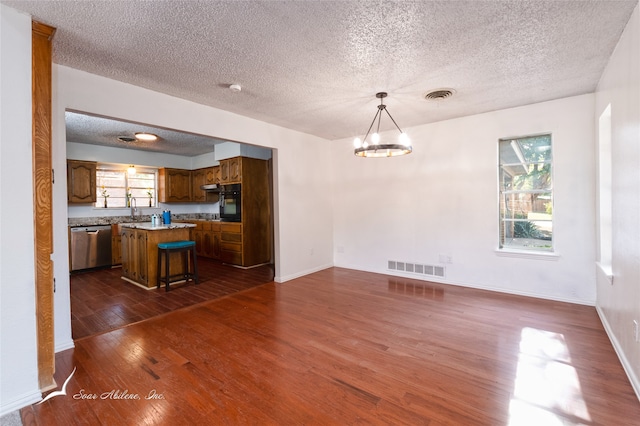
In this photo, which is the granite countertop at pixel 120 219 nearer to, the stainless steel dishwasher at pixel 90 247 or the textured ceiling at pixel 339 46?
the stainless steel dishwasher at pixel 90 247

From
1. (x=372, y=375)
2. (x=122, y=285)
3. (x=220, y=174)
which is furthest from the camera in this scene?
(x=220, y=174)

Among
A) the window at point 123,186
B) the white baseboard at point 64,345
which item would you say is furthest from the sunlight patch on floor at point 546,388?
the window at point 123,186

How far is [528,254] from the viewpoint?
3900 millimetres

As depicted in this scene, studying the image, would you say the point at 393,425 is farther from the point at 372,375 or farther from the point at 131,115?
the point at 131,115

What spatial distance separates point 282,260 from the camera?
4.83 m

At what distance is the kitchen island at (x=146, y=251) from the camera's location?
454 cm

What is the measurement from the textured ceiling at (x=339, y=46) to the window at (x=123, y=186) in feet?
15.4

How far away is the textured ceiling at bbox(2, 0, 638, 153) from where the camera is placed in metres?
1.93

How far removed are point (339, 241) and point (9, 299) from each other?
15.5ft

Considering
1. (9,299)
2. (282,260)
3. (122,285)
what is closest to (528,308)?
(282,260)

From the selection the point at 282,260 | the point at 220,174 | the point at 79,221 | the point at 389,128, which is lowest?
the point at 282,260

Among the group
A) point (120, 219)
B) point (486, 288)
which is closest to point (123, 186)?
point (120, 219)

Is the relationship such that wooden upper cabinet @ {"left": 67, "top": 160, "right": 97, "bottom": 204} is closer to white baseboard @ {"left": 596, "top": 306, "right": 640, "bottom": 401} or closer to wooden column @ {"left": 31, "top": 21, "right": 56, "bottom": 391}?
wooden column @ {"left": 31, "top": 21, "right": 56, "bottom": 391}

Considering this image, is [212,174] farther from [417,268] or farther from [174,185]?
[417,268]
